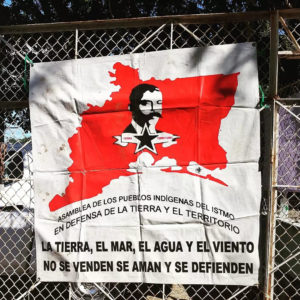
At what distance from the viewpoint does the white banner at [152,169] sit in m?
2.68

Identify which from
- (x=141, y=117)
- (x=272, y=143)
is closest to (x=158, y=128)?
(x=141, y=117)

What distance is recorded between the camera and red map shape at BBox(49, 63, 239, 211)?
8.89ft

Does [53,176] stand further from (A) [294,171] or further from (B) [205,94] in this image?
(A) [294,171]

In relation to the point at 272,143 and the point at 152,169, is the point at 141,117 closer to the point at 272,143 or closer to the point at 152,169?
the point at 152,169

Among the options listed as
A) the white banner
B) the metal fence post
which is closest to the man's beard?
the white banner

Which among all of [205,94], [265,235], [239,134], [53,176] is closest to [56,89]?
[53,176]

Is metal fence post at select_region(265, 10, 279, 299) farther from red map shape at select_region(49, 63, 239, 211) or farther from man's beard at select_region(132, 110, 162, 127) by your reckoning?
man's beard at select_region(132, 110, 162, 127)

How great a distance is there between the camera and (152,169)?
108 inches

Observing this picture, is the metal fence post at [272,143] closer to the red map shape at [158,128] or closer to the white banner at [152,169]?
the white banner at [152,169]

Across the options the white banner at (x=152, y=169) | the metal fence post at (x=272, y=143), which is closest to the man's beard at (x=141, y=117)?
the white banner at (x=152, y=169)

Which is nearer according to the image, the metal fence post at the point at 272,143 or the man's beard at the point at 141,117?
the metal fence post at the point at 272,143

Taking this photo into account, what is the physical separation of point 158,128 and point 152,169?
346mm

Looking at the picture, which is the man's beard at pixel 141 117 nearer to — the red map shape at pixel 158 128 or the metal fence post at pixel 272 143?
the red map shape at pixel 158 128

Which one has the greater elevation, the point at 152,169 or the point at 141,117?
the point at 141,117
